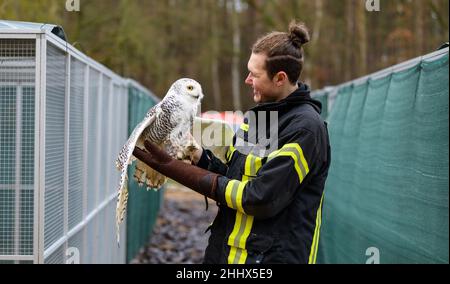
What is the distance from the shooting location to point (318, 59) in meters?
40.8

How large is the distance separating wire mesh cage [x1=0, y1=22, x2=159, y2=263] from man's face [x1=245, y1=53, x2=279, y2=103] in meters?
1.41

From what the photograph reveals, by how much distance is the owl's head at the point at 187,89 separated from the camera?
409 centimetres

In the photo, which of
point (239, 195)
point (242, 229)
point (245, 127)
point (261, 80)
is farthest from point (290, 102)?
point (242, 229)

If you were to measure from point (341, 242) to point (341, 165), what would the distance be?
945 mm

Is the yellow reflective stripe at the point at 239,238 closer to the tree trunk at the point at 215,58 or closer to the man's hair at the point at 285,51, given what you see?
the man's hair at the point at 285,51

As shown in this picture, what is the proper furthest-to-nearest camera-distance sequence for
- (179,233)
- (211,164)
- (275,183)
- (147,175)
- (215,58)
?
(215,58) → (179,233) → (147,175) → (211,164) → (275,183)

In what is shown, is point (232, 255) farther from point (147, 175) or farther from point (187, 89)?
point (187, 89)

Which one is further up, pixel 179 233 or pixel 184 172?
pixel 184 172

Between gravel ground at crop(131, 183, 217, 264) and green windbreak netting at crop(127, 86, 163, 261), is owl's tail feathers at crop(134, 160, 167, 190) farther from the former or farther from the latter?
green windbreak netting at crop(127, 86, 163, 261)

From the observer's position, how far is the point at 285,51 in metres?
3.12

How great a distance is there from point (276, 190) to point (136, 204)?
704 centimetres

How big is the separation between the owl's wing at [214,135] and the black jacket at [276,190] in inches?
24.1

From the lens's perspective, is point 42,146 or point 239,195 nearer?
point 239,195

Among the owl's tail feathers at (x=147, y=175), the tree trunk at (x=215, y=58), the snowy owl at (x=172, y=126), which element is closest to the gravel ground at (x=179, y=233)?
the snowy owl at (x=172, y=126)
